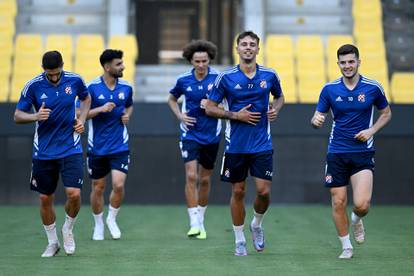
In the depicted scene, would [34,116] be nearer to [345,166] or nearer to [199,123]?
[345,166]

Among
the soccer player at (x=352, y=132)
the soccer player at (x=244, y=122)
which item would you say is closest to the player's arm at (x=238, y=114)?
the soccer player at (x=244, y=122)

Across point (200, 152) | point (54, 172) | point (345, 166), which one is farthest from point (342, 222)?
point (200, 152)

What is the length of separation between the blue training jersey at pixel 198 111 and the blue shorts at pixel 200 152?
5 centimetres

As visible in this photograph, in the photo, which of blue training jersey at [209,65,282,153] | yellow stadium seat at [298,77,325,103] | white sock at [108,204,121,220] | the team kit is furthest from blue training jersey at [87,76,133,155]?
yellow stadium seat at [298,77,325,103]

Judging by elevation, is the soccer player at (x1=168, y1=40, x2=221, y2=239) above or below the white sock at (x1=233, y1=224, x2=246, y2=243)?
above

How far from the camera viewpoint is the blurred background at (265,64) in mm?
18266

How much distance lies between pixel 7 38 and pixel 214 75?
27.8 feet

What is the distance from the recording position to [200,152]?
551 inches

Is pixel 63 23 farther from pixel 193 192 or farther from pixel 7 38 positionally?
pixel 193 192

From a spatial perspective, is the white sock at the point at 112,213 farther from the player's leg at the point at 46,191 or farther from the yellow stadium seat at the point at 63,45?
the yellow stadium seat at the point at 63,45

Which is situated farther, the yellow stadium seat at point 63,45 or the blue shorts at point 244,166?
the yellow stadium seat at point 63,45

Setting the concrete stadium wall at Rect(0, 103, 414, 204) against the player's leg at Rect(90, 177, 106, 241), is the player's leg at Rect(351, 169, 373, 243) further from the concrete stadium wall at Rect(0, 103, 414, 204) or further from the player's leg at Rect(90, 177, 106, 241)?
the concrete stadium wall at Rect(0, 103, 414, 204)

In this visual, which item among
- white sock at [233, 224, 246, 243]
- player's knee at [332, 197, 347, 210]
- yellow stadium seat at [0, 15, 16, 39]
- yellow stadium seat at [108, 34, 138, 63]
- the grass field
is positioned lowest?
the grass field

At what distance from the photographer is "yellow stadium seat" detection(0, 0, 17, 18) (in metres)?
22.3
